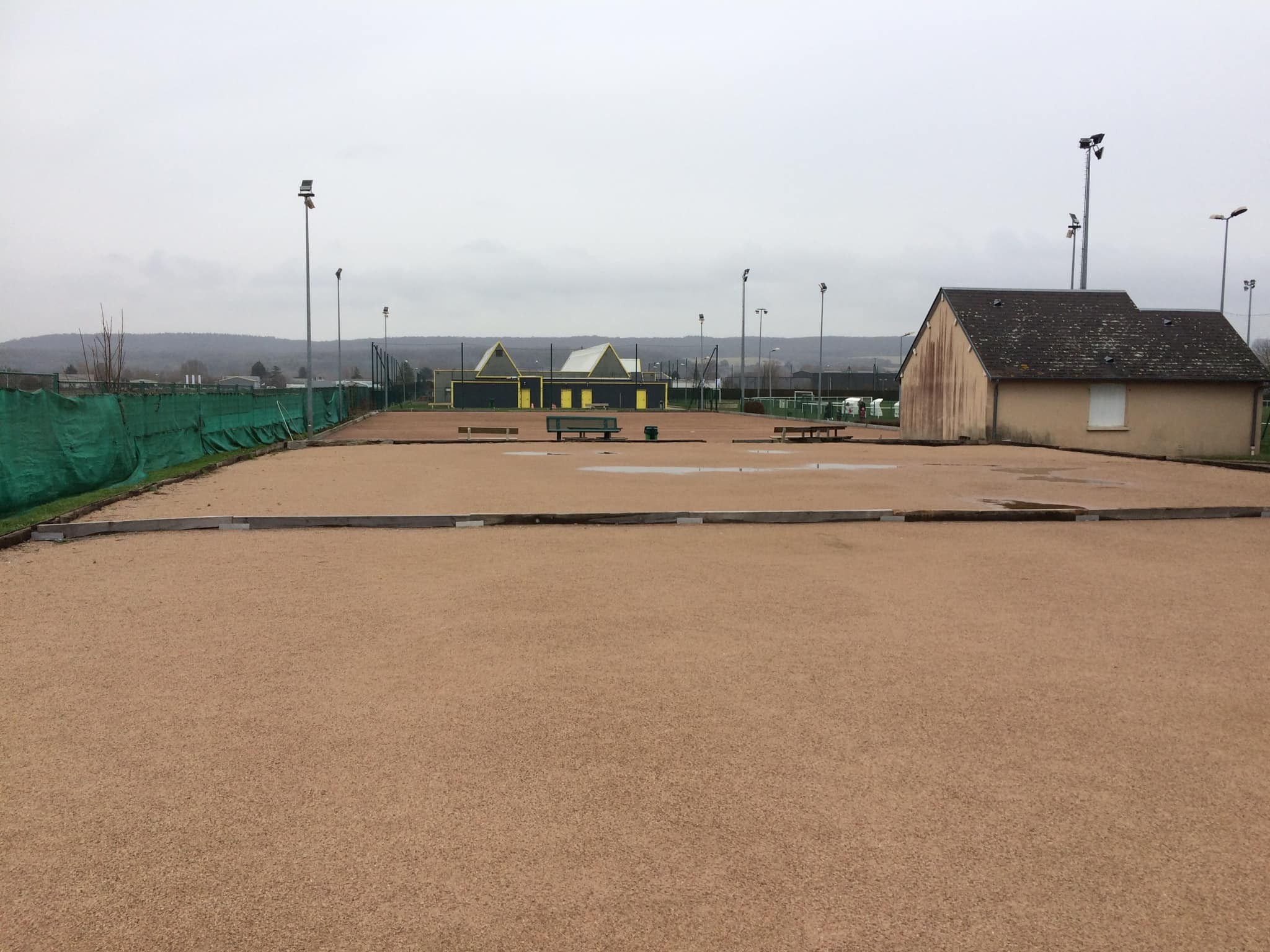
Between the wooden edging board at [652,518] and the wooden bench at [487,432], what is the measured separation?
22.2 m

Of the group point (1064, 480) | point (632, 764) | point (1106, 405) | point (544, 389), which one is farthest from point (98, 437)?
point (544, 389)

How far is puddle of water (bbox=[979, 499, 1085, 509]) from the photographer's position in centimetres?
1356

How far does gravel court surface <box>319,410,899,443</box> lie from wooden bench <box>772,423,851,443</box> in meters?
0.81

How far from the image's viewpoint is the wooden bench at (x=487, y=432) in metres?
35.2

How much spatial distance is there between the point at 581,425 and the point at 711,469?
13.4 m

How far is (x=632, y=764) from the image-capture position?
4.49m

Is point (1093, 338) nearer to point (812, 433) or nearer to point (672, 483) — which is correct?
point (812, 433)

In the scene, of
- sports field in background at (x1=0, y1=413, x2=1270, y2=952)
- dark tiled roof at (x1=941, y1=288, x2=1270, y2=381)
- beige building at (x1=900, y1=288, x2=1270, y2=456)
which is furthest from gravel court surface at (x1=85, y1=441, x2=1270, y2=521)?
dark tiled roof at (x1=941, y1=288, x2=1270, y2=381)

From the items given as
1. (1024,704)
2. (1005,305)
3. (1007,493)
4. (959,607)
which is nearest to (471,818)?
(1024,704)

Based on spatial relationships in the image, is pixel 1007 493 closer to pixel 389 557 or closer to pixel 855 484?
pixel 855 484

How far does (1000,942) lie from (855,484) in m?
14.4

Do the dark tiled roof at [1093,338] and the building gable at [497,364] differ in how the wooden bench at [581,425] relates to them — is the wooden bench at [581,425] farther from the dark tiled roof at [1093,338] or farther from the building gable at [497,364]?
the building gable at [497,364]

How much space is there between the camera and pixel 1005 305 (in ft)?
114

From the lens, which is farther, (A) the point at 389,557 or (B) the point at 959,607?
(A) the point at 389,557
